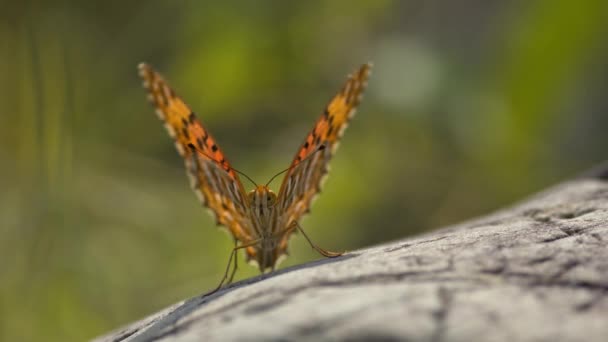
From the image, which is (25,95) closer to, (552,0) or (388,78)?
(388,78)

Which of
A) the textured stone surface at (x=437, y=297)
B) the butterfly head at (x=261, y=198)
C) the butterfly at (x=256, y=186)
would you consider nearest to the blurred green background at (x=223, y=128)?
the butterfly at (x=256, y=186)

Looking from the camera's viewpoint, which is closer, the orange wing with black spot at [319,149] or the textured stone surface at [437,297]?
the textured stone surface at [437,297]

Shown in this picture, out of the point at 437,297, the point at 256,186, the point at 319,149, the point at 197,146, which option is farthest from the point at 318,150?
the point at 437,297

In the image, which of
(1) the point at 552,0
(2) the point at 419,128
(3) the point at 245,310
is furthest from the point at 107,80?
Result: (3) the point at 245,310

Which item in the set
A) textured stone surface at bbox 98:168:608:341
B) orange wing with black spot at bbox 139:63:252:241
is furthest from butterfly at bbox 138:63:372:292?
textured stone surface at bbox 98:168:608:341

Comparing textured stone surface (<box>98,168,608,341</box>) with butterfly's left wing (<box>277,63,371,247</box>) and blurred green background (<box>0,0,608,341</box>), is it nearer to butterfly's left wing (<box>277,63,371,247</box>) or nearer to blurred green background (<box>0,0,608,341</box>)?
butterfly's left wing (<box>277,63,371,247</box>)

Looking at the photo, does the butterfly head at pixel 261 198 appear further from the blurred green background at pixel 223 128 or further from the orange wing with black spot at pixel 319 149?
the blurred green background at pixel 223 128
